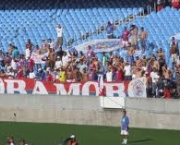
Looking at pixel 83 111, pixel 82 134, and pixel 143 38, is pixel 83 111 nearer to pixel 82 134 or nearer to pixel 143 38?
pixel 82 134

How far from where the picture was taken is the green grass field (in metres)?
22.2

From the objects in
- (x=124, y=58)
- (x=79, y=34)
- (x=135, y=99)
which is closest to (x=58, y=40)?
(x=79, y=34)

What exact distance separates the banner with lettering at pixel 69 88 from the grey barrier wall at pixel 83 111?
263mm

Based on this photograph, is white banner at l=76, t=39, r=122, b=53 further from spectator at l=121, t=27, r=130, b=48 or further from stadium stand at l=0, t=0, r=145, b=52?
stadium stand at l=0, t=0, r=145, b=52

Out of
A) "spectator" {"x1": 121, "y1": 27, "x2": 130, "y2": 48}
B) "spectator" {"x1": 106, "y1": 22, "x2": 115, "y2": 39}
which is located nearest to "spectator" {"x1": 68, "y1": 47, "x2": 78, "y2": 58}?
"spectator" {"x1": 106, "y1": 22, "x2": 115, "y2": 39}

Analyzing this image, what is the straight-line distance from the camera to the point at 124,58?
27547 millimetres

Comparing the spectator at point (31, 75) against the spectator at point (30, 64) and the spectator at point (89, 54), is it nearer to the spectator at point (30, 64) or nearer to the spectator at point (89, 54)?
the spectator at point (30, 64)

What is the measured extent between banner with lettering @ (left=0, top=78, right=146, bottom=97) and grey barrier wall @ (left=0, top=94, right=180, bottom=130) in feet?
0.86

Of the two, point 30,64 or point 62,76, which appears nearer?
point 62,76

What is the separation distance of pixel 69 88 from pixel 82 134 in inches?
98.5

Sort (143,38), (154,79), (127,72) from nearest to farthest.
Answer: (154,79)
(127,72)
(143,38)

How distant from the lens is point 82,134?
76.9ft

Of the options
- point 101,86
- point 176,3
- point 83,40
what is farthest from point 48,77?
point 176,3

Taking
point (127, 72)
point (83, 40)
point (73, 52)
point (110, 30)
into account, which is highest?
point (110, 30)
